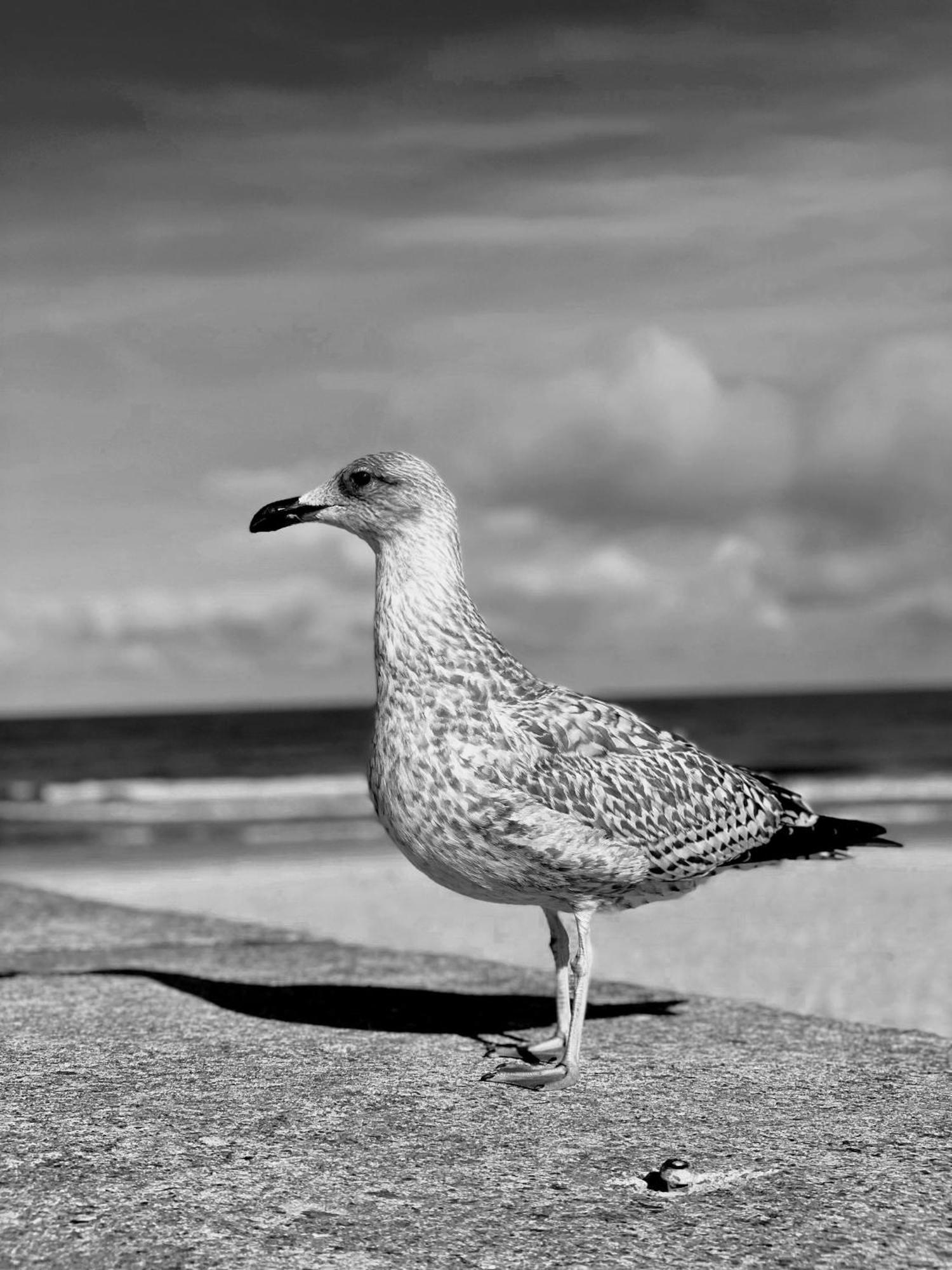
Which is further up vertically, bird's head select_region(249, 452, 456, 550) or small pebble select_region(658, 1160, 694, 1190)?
bird's head select_region(249, 452, 456, 550)

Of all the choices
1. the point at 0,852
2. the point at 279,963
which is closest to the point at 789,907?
Result: the point at 279,963

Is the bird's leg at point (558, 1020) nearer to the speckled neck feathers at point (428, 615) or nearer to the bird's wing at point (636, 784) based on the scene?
the bird's wing at point (636, 784)

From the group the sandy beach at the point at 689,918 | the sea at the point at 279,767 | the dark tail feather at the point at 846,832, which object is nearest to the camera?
the dark tail feather at the point at 846,832

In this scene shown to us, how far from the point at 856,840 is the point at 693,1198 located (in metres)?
2.30

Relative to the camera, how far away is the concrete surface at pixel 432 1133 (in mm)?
2914

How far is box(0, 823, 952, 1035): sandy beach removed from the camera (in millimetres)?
12039

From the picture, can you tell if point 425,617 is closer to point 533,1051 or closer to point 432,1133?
point 533,1051

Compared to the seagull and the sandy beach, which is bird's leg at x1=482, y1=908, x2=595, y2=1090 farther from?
the sandy beach

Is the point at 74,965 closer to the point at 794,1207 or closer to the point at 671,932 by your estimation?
the point at 794,1207

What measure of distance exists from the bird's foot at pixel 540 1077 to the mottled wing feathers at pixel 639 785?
29.2 inches

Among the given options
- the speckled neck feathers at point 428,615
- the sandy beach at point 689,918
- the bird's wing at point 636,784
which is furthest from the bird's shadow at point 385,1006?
the sandy beach at point 689,918

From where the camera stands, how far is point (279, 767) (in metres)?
52.6

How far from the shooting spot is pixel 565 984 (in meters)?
4.68


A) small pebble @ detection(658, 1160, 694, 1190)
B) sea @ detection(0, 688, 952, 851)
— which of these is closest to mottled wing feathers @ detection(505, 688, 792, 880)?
small pebble @ detection(658, 1160, 694, 1190)
